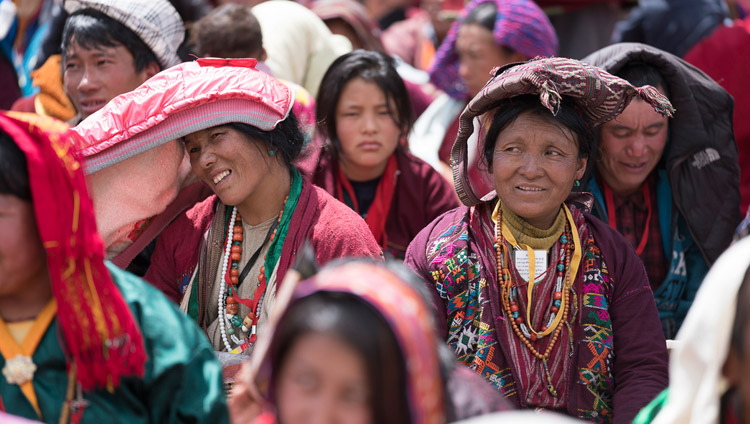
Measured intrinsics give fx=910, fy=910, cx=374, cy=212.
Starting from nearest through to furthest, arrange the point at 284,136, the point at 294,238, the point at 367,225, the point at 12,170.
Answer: the point at 12,170, the point at 294,238, the point at 284,136, the point at 367,225

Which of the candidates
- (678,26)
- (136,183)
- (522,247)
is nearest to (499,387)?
(522,247)

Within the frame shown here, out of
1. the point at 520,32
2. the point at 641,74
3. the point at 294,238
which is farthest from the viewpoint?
the point at 520,32

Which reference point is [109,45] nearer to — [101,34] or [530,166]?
[101,34]

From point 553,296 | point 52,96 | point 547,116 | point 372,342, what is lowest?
point 52,96

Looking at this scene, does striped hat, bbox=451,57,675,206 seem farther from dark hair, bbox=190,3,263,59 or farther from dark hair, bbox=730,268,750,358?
dark hair, bbox=190,3,263,59

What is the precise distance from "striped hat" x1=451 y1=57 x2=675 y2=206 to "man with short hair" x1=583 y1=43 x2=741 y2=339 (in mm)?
616

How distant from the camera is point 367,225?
3.90m

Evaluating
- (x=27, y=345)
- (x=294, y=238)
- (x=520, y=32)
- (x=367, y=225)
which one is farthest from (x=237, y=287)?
(x=520, y=32)

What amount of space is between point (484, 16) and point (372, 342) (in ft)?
13.9

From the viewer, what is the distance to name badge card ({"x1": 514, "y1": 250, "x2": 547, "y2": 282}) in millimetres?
3428

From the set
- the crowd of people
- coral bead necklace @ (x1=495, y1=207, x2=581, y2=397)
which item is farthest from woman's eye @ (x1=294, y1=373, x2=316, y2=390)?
coral bead necklace @ (x1=495, y1=207, x2=581, y2=397)

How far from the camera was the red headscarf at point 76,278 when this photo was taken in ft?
7.75

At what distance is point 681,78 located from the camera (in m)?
4.20

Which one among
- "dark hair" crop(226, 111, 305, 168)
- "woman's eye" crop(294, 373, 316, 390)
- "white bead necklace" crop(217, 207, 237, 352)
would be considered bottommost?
"white bead necklace" crop(217, 207, 237, 352)
